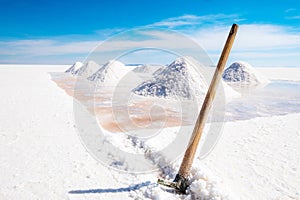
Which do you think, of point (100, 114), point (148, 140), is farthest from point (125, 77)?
point (148, 140)

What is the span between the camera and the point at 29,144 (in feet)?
12.7

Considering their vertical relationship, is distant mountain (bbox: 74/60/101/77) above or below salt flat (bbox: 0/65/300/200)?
above

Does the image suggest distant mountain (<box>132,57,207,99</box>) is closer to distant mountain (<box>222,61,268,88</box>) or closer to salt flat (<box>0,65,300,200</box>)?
salt flat (<box>0,65,300,200</box>)

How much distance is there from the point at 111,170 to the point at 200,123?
133cm

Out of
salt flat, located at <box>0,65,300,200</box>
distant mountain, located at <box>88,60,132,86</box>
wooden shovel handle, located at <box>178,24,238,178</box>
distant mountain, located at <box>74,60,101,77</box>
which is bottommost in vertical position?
salt flat, located at <box>0,65,300,200</box>

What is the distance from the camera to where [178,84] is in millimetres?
9062

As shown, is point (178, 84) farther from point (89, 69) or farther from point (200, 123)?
point (89, 69)

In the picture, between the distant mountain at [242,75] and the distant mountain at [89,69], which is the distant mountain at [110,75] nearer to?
the distant mountain at [89,69]

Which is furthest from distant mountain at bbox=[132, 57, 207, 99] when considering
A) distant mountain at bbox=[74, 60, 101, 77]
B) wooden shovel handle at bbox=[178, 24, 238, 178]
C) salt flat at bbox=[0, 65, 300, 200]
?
distant mountain at bbox=[74, 60, 101, 77]

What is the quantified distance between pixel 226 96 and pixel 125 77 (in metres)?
7.70

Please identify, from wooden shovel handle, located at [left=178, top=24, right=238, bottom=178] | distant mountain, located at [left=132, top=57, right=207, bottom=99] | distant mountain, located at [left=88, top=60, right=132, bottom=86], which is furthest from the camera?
distant mountain, located at [left=88, top=60, right=132, bottom=86]

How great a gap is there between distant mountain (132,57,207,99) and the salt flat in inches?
140

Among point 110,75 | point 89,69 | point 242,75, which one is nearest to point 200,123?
point 110,75

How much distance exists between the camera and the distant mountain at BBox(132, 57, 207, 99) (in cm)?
861
